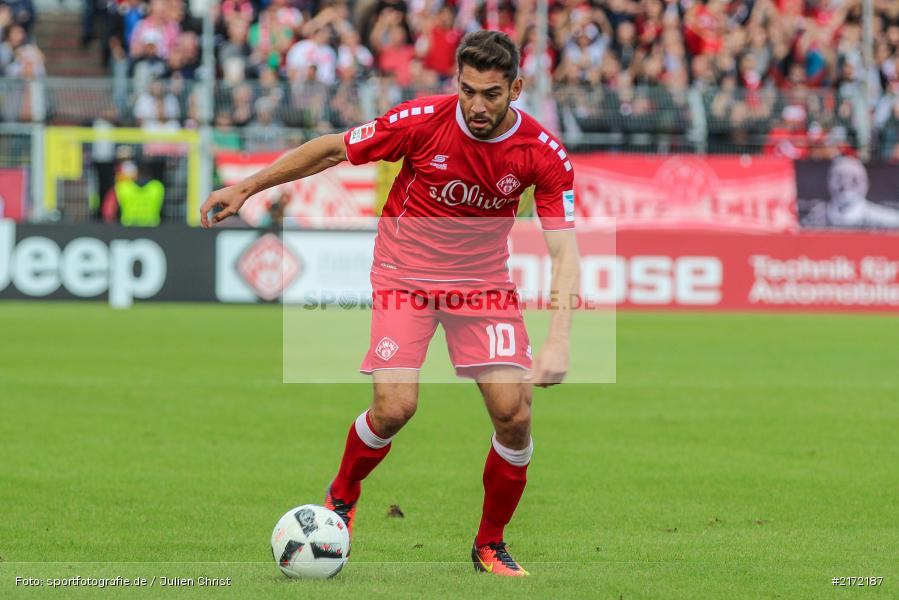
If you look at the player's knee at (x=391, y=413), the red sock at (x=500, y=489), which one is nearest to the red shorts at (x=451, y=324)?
the player's knee at (x=391, y=413)

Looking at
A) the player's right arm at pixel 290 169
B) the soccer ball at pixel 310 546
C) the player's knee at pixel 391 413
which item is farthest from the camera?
the player's knee at pixel 391 413

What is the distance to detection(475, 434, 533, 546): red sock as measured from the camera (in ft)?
21.2

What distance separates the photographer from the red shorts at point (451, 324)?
6430 mm

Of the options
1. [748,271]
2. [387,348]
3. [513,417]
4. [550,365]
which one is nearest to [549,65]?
[748,271]

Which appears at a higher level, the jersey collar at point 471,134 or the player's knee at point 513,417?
the jersey collar at point 471,134

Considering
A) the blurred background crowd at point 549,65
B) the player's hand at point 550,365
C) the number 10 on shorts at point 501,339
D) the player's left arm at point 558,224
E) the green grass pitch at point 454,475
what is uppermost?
the blurred background crowd at point 549,65

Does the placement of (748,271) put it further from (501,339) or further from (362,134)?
(362,134)

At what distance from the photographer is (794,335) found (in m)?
→ 19.1

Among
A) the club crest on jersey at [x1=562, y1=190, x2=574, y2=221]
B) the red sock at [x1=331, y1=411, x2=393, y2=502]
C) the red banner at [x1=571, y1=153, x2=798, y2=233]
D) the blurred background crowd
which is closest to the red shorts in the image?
the red sock at [x1=331, y1=411, x2=393, y2=502]

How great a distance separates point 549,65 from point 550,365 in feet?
64.7

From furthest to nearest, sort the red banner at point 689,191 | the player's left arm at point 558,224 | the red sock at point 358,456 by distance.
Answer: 1. the red banner at point 689,191
2. the red sock at point 358,456
3. the player's left arm at point 558,224

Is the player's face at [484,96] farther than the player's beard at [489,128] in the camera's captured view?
No

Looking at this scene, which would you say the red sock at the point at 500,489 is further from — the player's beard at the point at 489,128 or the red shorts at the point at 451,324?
the player's beard at the point at 489,128

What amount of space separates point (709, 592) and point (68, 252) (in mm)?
16782
